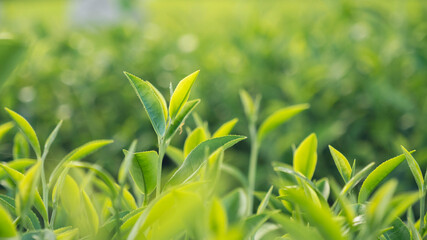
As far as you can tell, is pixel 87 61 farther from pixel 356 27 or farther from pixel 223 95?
pixel 356 27

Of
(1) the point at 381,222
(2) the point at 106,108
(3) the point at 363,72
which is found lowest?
(2) the point at 106,108

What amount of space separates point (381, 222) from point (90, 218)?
356 millimetres

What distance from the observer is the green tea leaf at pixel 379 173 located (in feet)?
1.87

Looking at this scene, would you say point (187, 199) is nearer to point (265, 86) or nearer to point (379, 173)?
point (379, 173)

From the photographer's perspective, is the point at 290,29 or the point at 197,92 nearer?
the point at 197,92

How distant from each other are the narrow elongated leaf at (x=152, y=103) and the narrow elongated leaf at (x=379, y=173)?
0.94ft

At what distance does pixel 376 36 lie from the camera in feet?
7.31

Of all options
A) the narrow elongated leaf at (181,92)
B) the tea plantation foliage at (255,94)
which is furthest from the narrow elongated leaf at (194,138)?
the tea plantation foliage at (255,94)

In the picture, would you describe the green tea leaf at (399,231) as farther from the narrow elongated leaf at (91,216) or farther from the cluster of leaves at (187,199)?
the narrow elongated leaf at (91,216)

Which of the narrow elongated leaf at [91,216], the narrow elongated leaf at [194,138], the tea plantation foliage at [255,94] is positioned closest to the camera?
the narrow elongated leaf at [91,216]

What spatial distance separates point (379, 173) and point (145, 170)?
1.04ft

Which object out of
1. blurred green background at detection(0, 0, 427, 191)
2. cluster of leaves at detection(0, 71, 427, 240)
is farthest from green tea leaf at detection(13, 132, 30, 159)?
blurred green background at detection(0, 0, 427, 191)

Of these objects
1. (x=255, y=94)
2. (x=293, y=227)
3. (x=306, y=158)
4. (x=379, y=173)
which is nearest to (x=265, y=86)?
(x=255, y=94)

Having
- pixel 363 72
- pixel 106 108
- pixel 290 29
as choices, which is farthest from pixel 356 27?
pixel 106 108
